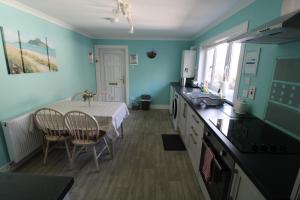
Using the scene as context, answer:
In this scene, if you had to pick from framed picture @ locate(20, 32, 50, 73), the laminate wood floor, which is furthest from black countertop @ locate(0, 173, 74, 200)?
framed picture @ locate(20, 32, 50, 73)

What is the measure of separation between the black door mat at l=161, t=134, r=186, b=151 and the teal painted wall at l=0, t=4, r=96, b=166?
7.66 feet

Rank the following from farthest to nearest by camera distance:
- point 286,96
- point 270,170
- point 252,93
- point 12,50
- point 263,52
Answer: point 12,50
point 252,93
point 263,52
point 286,96
point 270,170

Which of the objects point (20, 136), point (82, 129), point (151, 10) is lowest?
point (20, 136)

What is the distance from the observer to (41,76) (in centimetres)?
276

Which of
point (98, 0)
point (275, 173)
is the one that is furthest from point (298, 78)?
point (98, 0)

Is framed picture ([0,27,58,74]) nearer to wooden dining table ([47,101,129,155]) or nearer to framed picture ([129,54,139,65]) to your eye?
wooden dining table ([47,101,129,155])

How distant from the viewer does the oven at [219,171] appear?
Answer: 1.19 metres

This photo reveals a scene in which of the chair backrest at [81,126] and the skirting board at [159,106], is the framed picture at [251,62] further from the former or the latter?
the skirting board at [159,106]

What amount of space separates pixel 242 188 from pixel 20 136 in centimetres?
265

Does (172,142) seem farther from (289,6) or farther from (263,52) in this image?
(289,6)

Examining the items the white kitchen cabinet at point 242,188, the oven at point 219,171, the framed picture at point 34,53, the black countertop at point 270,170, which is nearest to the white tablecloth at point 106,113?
the framed picture at point 34,53

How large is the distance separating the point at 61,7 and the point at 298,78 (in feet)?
10.1

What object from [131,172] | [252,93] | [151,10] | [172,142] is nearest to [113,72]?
[151,10]

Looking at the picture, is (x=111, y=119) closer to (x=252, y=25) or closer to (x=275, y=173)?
(x=275, y=173)
